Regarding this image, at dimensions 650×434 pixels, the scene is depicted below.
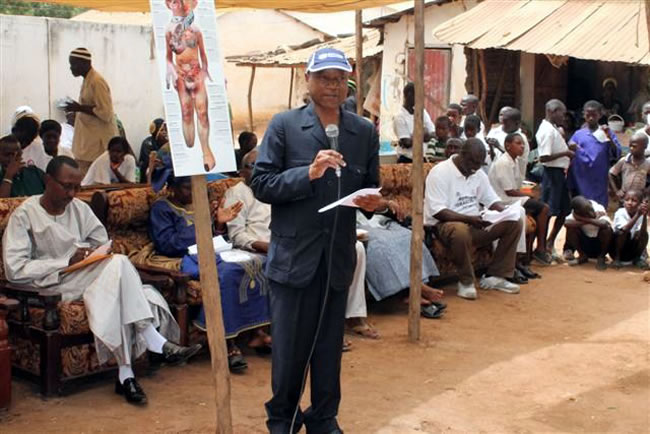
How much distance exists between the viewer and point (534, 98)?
15578 millimetres

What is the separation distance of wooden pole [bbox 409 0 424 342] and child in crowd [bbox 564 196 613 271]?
11.8ft

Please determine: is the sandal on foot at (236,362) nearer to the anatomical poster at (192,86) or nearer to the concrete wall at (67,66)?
the anatomical poster at (192,86)

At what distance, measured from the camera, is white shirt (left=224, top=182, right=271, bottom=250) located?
675 cm

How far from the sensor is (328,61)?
13.4ft

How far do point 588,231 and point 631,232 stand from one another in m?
0.45

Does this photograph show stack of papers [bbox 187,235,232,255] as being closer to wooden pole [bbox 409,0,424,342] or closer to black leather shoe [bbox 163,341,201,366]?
black leather shoe [bbox 163,341,201,366]

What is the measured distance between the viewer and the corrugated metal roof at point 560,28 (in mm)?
11883

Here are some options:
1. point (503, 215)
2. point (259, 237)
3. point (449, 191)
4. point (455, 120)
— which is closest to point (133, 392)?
point (259, 237)

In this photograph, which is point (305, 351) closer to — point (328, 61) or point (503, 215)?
point (328, 61)

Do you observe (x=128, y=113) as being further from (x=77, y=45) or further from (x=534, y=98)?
(x=534, y=98)

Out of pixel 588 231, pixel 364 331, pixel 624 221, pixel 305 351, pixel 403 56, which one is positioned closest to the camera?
pixel 305 351

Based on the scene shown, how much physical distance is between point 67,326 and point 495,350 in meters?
3.17

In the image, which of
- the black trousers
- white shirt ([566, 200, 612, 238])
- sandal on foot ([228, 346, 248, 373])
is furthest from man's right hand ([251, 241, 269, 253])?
white shirt ([566, 200, 612, 238])

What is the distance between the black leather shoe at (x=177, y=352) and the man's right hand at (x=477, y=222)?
3.23m
